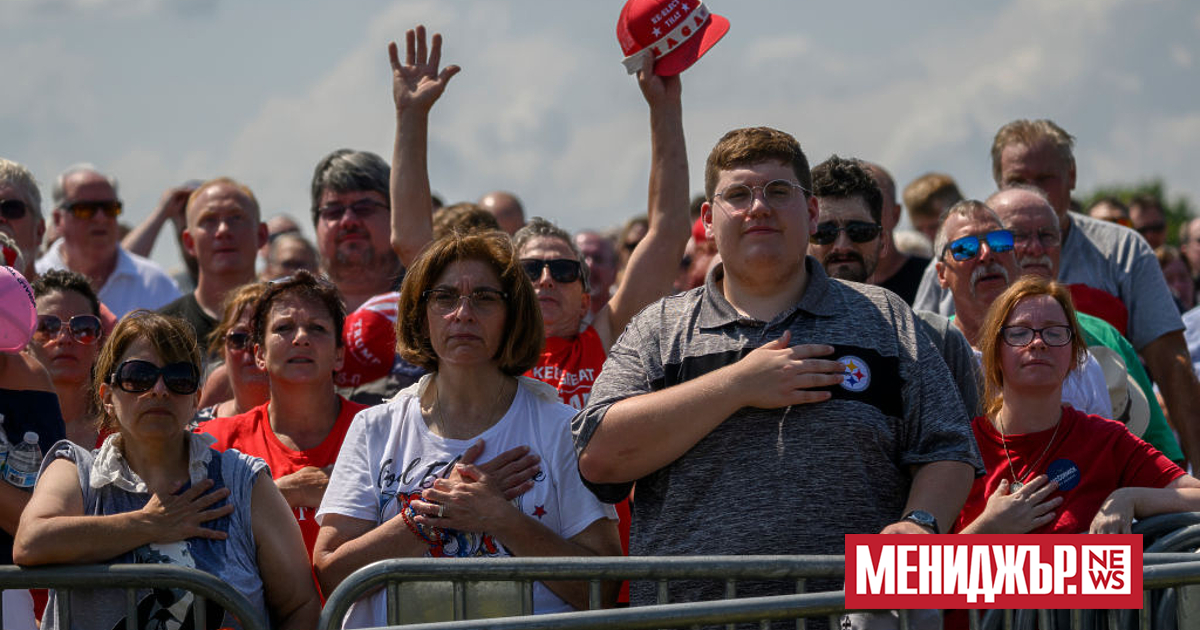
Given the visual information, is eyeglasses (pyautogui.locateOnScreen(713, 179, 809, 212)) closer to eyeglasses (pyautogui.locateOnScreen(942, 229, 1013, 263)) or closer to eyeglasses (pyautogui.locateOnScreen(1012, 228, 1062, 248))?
eyeglasses (pyautogui.locateOnScreen(942, 229, 1013, 263))

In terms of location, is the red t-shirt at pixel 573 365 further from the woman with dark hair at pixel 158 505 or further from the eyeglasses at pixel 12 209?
the eyeglasses at pixel 12 209

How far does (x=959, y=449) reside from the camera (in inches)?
151

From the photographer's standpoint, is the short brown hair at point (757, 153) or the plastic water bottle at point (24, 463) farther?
the plastic water bottle at point (24, 463)

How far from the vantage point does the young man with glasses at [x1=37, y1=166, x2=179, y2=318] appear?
7656mm

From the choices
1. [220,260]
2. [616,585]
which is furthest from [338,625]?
[220,260]

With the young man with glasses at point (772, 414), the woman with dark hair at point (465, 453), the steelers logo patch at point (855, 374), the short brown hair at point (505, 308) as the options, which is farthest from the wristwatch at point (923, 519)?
the short brown hair at point (505, 308)

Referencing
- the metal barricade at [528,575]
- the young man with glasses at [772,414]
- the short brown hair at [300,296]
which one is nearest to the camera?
the metal barricade at [528,575]

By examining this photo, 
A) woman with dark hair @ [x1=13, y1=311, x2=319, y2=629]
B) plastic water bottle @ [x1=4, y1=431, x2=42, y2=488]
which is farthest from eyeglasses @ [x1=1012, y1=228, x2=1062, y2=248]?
plastic water bottle @ [x1=4, y1=431, x2=42, y2=488]

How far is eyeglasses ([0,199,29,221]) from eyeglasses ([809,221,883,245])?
3704 millimetres

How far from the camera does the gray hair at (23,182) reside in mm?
6477

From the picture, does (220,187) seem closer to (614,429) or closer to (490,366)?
(490,366)

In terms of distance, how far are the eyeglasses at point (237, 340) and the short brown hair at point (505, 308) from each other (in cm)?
115

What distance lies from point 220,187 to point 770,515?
176 inches

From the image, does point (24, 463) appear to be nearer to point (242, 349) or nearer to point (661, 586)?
point (242, 349)
